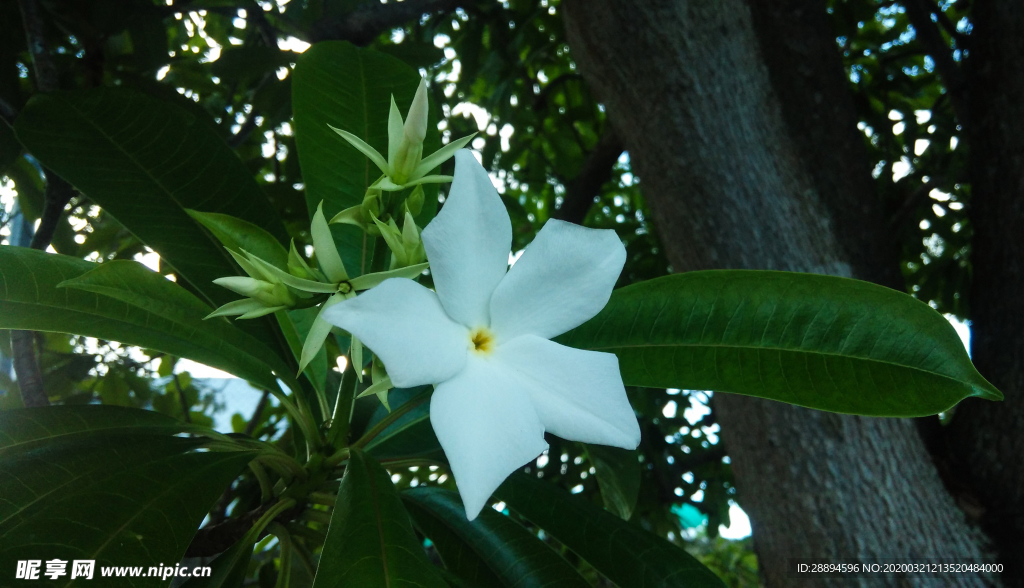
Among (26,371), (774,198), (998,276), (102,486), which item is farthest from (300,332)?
(998,276)

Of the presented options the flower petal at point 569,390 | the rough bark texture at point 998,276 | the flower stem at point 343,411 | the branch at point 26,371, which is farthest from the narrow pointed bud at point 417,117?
the rough bark texture at point 998,276

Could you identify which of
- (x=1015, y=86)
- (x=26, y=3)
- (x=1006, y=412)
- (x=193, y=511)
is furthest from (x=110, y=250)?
(x=1015, y=86)

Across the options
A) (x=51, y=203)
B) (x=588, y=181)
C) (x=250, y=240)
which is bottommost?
(x=250, y=240)

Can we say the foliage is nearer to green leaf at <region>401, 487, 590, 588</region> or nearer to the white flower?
green leaf at <region>401, 487, 590, 588</region>

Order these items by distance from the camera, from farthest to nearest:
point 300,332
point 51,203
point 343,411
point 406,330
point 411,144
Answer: point 51,203 → point 300,332 → point 343,411 → point 411,144 → point 406,330

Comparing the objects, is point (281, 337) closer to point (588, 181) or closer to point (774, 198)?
point (774, 198)

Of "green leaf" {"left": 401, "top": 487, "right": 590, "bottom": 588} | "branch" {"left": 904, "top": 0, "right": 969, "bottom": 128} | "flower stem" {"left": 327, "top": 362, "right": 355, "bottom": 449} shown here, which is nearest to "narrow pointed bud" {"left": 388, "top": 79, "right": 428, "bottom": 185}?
"flower stem" {"left": 327, "top": 362, "right": 355, "bottom": 449}
